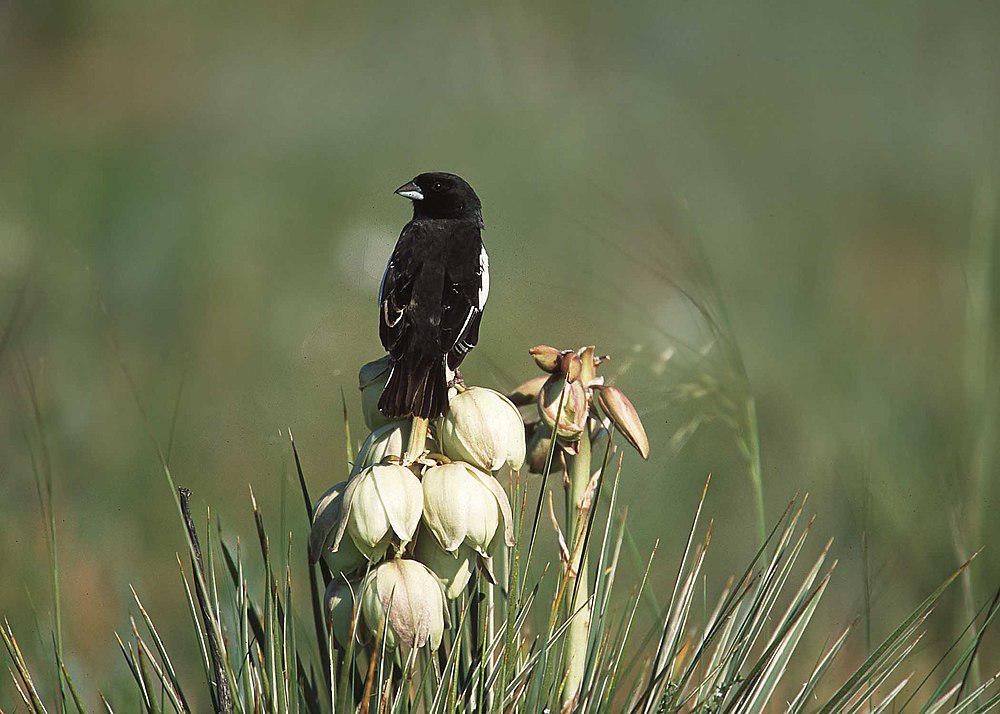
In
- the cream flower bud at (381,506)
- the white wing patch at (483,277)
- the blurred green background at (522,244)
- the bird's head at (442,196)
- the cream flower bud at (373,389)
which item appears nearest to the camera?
the cream flower bud at (381,506)

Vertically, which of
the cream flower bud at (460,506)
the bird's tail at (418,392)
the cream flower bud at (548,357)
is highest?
the cream flower bud at (548,357)

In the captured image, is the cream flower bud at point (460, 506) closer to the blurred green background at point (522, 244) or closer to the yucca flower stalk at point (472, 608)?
the yucca flower stalk at point (472, 608)

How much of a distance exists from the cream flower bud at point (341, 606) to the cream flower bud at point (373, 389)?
10 centimetres

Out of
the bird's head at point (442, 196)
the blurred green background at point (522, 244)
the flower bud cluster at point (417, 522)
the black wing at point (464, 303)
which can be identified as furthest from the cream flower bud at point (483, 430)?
the bird's head at point (442, 196)

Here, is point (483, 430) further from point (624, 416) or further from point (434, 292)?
point (434, 292)

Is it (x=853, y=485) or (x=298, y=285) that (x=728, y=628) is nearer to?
(x=853, y=485)

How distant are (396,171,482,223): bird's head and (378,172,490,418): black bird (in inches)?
1.2

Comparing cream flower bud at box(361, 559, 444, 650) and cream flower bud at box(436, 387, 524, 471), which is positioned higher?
cream flower bud at box(436, 387, 524, 471)

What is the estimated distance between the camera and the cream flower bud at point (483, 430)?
58 centimetres

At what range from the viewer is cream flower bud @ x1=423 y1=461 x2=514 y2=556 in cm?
55

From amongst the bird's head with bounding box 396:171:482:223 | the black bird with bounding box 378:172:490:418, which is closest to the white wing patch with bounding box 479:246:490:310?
the black bird with bounding box 378:172:490:418

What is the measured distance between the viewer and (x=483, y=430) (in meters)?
0.58

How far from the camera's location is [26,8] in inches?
111

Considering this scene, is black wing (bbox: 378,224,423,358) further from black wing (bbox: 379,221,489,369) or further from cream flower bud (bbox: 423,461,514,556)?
cream flower bud (bbox: 423,461,514,556)
